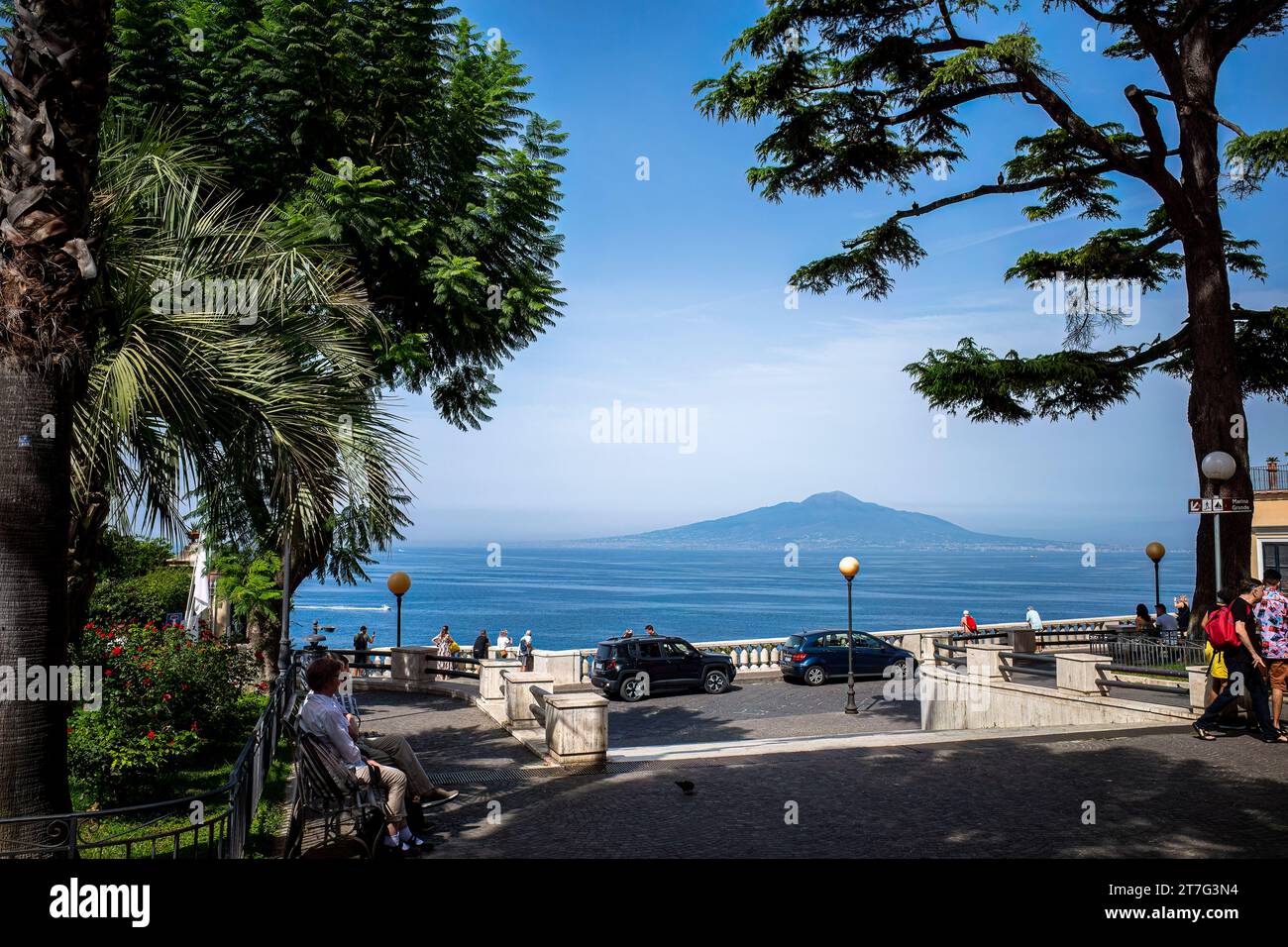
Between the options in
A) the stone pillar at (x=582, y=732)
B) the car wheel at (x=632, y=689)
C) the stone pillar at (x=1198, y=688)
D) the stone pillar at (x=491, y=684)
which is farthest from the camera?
the car wheel at (x=632, y=689)

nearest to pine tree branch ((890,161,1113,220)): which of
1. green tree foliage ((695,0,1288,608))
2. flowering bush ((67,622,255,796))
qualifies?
green tree foliage ((695,0,1288,608))

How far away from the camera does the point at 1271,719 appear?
1169cm

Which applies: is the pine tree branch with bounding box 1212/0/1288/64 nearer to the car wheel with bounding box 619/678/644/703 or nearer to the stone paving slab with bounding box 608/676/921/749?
the stone paving slab with bounding box 608/676/921/749

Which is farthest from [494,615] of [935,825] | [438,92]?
[935,825]

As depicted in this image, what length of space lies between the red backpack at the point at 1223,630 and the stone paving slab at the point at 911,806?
1.31m

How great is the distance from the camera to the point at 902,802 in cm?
913

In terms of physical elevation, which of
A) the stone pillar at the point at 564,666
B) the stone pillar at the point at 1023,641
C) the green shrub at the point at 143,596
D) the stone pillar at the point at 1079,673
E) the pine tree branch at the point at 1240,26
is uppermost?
the pine tree branch at the point at 1240,26

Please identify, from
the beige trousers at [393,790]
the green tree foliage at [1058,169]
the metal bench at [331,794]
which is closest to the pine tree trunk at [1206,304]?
the green tree foliage at [1058,169]

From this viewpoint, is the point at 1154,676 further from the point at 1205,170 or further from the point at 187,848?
the point at 187,848

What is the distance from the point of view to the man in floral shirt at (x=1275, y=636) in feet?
38.3

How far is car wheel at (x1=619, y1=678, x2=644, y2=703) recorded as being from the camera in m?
24.6

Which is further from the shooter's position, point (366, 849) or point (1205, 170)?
point (1205, 170)

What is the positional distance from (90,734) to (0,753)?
5125 mm

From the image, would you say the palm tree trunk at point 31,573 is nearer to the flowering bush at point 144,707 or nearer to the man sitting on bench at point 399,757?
the man sitting on bench at point 399,757
